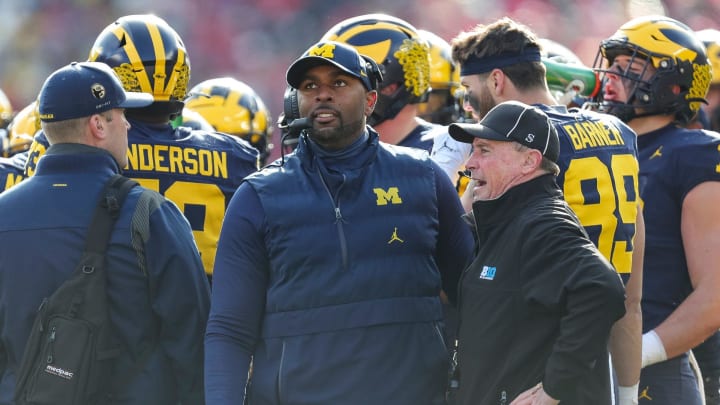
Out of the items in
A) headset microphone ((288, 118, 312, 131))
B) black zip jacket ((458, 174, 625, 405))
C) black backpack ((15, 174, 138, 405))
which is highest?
headset microphone ((288, 118, 312, 131))

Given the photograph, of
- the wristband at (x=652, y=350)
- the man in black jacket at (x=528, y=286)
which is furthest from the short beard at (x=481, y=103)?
the wristband at (x=652, y=350)

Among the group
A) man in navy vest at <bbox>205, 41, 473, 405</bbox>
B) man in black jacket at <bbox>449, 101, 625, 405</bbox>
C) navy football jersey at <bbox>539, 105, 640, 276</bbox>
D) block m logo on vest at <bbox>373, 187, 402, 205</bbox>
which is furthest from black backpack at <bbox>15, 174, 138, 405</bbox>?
navy football jersey at <bbox>539, 105, 640, 276</bbox>

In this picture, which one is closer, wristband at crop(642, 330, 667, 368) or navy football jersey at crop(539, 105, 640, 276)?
navy football jersey at crop(539, 105, 640, 276)

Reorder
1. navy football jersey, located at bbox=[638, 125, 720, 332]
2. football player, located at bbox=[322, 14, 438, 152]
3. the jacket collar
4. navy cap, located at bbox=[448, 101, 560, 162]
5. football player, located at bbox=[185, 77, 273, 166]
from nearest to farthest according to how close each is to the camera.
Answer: navy cap, located at bbox=[448, 101, 560, 162], the jacket collar, navy football jersey, located at bbox=[638, 125, 720, 332], football player, located at bbox=[322, 14, 438, 152], football player, located at bbox=[185, 77, 273, 166]

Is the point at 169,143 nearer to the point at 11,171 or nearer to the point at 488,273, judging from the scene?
the point at 11,171

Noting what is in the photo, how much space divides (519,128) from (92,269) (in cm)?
156

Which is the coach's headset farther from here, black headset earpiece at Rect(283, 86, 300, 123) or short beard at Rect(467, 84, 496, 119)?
short beard at Rect(467, 84, 496, 119)

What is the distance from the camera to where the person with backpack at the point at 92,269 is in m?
3.91

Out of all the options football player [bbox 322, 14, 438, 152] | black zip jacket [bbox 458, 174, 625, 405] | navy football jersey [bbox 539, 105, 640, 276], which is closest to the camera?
black zip jacket [bbox 458, 174, 625, 405]

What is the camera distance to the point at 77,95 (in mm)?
4094

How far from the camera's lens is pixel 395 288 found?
148 inches

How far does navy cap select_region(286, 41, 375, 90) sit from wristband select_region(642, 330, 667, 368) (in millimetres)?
1726

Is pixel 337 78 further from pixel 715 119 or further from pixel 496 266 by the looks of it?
pixel 715 119

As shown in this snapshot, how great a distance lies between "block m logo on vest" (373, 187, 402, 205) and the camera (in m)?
3.81
